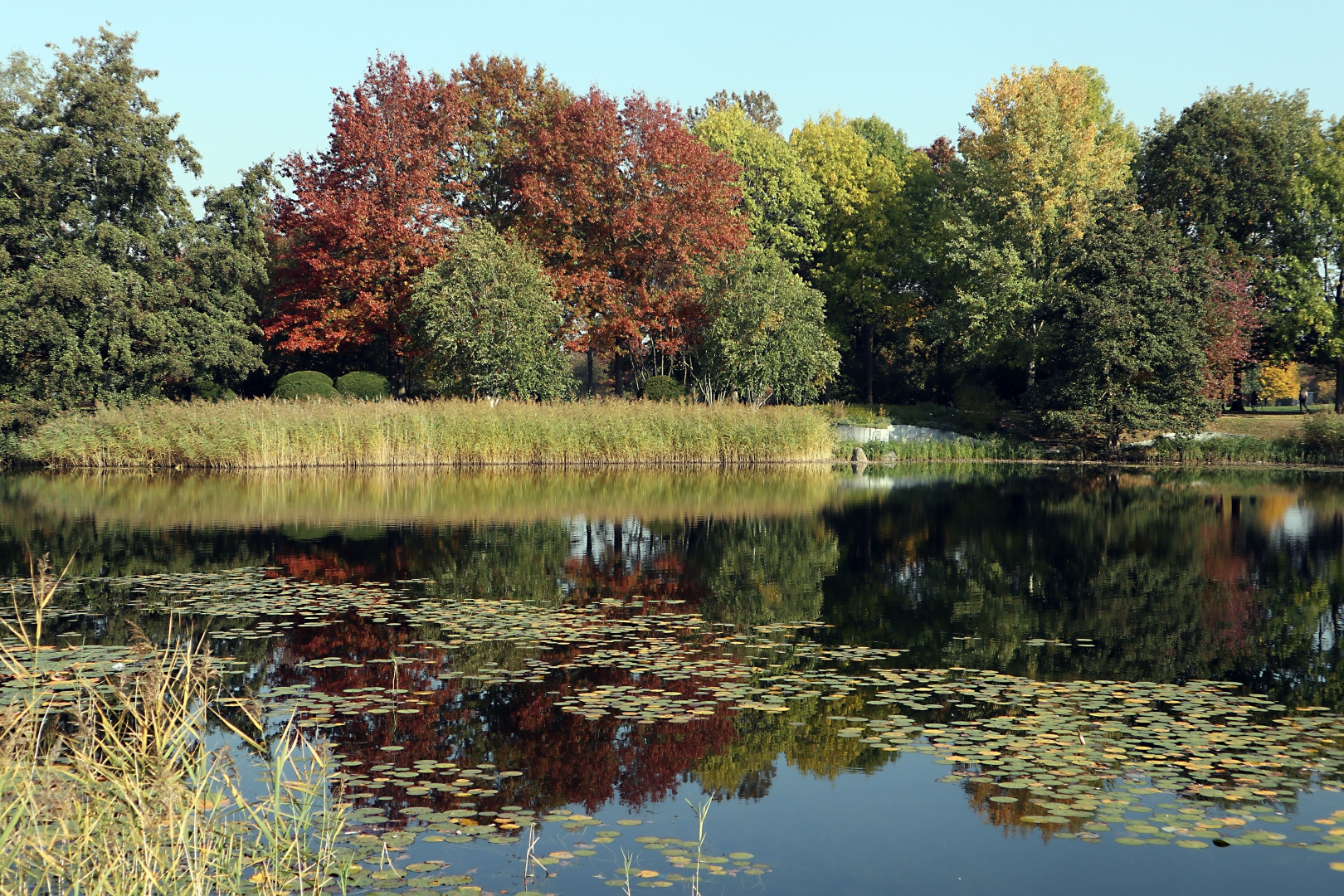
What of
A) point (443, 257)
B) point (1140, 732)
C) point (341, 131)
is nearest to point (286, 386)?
point (443, 257)

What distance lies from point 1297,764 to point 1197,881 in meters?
1.84

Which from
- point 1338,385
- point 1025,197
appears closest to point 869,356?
point 1025,197

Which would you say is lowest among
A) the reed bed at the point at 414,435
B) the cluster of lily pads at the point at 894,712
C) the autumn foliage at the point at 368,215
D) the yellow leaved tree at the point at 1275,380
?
the cluster of lily pads at the point at 894,712

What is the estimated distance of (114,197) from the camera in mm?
34719

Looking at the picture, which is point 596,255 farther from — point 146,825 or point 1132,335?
point 146,825

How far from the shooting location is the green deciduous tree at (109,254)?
31.9 metres

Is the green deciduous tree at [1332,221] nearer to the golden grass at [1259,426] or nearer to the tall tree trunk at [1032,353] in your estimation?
the golden grass at [1259,426]

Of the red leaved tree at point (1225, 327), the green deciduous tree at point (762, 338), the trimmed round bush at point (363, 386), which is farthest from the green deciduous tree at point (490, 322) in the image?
the red leaved tree at point (1225, 327)

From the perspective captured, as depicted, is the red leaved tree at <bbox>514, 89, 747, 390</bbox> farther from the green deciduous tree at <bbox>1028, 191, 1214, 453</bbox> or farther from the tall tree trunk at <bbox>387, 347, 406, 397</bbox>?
the green deciduous tree at <bbox>1028, 191, 1214, 453</bbox>

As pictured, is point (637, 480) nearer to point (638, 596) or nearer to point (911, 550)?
point (911, 550)

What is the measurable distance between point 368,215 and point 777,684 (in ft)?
103

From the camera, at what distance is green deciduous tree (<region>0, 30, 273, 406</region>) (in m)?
31.9

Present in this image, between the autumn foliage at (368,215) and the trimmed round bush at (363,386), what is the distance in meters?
2.59

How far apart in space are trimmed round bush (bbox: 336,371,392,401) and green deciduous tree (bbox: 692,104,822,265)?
1895 cm
